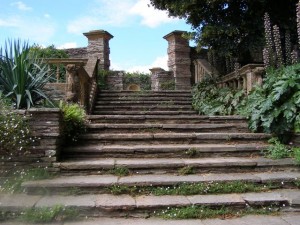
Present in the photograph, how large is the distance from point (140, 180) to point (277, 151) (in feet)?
6.93

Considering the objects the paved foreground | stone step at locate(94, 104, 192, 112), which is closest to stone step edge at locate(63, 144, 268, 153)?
the paved foreground

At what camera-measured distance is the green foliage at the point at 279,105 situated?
5078 millimetres

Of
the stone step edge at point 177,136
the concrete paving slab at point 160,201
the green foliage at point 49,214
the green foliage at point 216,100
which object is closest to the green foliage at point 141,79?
the green foliage at point 216,100

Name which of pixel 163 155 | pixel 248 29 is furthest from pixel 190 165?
pixel 248 29

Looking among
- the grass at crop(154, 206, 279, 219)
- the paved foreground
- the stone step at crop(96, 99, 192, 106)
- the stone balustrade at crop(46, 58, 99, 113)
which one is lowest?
the paved foreground

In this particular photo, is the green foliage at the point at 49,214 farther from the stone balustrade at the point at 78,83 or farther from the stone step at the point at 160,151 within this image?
the stone balustrade at the point at 78,83

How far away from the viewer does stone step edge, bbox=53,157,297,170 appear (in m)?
4.49

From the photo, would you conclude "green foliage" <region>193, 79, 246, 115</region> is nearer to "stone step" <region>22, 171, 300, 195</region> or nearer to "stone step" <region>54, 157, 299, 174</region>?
"stone step" <region>54, 157, 299, 174</region>

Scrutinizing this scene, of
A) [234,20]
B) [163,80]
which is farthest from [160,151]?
[163,80]

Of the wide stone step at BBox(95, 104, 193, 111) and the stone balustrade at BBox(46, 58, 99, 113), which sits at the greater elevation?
the stone balustrade at BBox(46, 58, 99, 113)

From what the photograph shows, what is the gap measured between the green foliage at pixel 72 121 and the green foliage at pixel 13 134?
2.07ft

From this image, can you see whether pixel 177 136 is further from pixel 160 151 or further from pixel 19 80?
pixel 19 80

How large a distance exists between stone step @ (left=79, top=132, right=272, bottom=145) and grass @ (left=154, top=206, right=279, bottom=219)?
70.2 inches

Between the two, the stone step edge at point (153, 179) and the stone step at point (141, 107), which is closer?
the stone step edge at point (153, 179)
